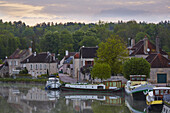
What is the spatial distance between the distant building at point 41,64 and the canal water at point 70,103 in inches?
1187

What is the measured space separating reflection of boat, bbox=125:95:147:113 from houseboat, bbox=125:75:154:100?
732mm

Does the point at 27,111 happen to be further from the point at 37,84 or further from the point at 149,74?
the point at 37,84

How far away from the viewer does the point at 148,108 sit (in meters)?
46.8

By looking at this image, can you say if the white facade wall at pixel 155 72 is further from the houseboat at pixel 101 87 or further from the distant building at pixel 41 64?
the distant building at pixel 41 64

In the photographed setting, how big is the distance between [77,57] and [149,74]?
2505 centimetres

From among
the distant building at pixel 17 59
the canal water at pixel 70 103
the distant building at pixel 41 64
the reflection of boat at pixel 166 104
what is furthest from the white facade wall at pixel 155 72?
the distant building at pixel 17 59

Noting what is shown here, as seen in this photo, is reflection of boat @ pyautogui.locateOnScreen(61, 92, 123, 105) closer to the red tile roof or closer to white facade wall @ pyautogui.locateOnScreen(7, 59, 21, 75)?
the red tile roof

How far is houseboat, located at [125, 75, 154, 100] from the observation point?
Result: 54362mm

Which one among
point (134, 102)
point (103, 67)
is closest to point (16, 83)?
point (103, 67)

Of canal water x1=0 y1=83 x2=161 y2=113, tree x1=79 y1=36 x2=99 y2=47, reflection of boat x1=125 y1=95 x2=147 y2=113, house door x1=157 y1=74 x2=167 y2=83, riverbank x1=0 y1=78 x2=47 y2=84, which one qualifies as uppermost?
tree x1=79 y1=36 x2=99 y2=47

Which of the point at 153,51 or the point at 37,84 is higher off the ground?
the point at 153,51

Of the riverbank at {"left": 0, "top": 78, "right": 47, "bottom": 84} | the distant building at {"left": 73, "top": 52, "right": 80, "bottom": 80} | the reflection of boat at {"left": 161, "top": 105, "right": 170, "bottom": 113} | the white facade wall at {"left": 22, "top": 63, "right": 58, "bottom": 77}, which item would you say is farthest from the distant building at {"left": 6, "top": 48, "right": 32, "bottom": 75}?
the reflection of boat at {"left": 161, "top": 105, "right": 170, "bottom": 113}

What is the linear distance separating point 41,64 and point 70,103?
1767 inches

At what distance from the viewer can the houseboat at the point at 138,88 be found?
5436 centimetres
